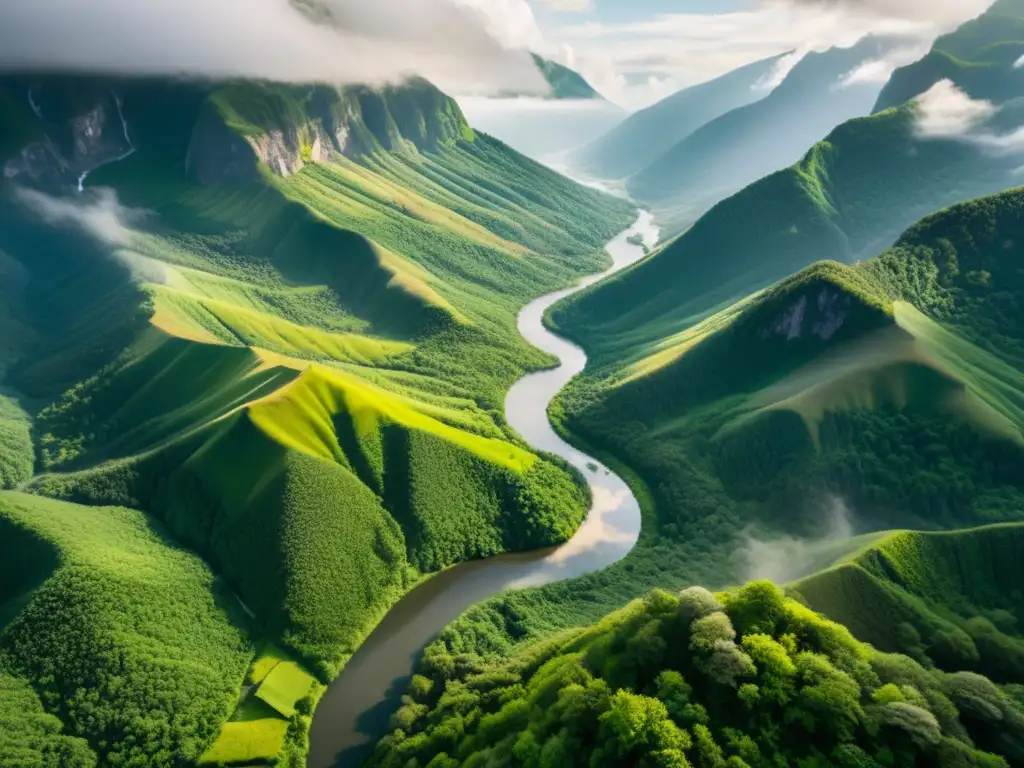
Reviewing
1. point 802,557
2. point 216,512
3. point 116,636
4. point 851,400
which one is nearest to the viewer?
point 116,636

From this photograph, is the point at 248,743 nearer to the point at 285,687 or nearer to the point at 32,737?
the point at 285,687

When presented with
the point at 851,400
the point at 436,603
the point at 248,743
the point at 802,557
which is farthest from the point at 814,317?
the point at 248,743

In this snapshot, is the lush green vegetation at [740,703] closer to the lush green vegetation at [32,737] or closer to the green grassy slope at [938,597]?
the green grassy slope at [938,597]

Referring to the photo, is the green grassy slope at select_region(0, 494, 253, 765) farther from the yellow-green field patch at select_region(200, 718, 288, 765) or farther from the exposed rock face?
the exposed rock face

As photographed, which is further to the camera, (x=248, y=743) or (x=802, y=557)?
(x=802, y=557)

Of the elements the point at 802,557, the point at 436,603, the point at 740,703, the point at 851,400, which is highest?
the point at 851,400

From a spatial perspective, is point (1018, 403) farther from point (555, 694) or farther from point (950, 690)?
point (555, 694)

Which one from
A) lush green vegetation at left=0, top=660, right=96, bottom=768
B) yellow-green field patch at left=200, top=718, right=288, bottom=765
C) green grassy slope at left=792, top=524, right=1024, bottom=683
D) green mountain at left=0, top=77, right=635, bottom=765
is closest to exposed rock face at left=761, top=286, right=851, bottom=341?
green mountain at left=0, top=77, right=635, bottom=765
